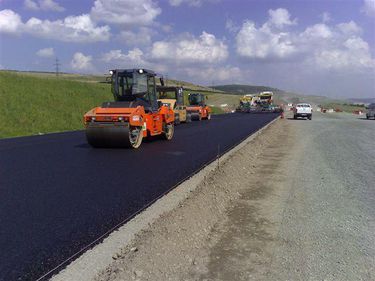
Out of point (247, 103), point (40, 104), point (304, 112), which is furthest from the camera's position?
point (247, 103)

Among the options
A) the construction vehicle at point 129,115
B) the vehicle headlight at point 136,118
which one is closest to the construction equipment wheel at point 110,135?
the construction vehicle at point 129,115

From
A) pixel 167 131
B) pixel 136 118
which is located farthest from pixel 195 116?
pixel 136 118

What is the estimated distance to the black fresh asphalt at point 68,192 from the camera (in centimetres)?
495

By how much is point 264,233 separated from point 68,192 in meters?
3.79

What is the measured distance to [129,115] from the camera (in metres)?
14.0

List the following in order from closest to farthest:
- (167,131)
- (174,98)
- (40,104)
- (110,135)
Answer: (110,135)
(167,131)
(174,98)
(40,104)

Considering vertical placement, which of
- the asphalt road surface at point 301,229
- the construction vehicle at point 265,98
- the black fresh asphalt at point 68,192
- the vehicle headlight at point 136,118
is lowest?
the asphalt road surface at point 301,229

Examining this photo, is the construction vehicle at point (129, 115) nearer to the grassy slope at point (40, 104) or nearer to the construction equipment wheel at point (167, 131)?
the construction equipment wheel at point (167, 131)

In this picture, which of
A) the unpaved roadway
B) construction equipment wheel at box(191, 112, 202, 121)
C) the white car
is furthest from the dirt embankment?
the white car

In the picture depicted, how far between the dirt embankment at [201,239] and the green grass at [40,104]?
17.4m

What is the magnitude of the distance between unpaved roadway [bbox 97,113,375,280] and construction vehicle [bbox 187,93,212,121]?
26238 millimetres

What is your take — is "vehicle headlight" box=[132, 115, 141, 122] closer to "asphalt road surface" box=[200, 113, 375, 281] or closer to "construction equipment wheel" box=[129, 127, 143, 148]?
"construction equipment wheel" box=[129, 127, 143, 148]

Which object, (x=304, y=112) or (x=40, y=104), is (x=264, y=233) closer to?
(x=40, y=104)

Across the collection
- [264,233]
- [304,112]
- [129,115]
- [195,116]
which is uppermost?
[129,115]
